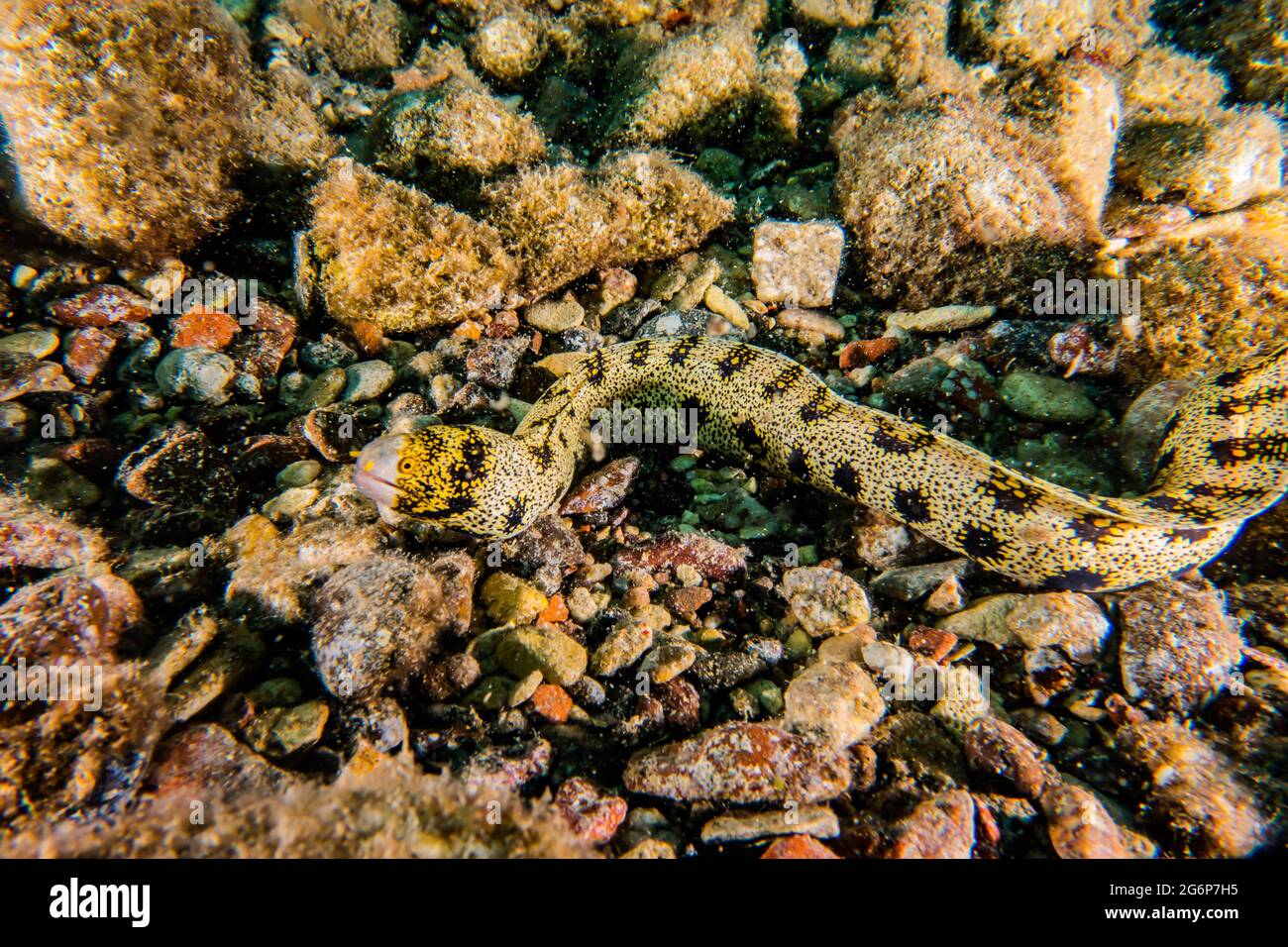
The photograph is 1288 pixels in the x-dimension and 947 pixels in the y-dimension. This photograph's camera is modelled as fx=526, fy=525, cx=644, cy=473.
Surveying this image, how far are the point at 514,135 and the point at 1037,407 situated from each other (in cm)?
493

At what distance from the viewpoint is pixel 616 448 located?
432 centimetres

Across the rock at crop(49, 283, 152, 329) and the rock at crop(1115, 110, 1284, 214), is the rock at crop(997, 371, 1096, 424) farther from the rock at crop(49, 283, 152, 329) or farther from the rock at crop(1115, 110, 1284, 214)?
the rock at crop(49, 283, 152, 329)

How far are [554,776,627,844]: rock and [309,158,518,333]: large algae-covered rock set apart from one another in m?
3.71

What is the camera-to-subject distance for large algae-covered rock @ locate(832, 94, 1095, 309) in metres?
4.17

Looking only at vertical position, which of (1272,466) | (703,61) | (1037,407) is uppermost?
(703,61)

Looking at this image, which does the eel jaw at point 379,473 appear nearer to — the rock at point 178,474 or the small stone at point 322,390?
the rock at point 178,474

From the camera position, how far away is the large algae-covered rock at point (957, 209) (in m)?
4.17

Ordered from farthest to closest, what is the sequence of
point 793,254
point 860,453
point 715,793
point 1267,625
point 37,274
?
point 793,254
point 37,274
point 860,453
point 1267,625
point 715,793

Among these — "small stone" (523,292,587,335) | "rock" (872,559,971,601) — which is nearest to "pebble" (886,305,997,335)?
"rock" (872,559,971,601)

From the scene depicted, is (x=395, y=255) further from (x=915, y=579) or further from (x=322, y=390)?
(x=915, y=579)

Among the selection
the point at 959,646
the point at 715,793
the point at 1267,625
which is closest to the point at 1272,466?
the point at 1267,625

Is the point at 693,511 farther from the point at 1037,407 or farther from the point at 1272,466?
the point at 1272,466

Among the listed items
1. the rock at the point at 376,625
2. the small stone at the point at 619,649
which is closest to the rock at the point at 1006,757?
the small stone at the point at 619,649
